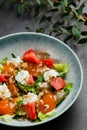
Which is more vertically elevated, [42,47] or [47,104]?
[42,47]

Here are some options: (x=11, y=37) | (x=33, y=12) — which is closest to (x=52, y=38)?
(x=11, y=37)

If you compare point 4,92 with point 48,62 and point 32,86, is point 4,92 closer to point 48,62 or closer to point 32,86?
point 32,86

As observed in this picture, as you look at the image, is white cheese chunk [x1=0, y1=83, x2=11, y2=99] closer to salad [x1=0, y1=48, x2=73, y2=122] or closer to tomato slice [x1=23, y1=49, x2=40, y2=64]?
salad [x1=0, y1=48, x2=73, y2=122]

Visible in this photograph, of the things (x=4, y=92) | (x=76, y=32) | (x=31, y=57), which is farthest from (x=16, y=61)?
(x=76, y=32)

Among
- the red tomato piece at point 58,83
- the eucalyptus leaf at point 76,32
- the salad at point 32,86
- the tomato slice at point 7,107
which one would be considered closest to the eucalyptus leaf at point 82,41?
the eucalyptus leaf at point 76,32

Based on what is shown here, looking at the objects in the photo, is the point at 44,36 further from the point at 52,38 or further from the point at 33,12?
the point at 33,12

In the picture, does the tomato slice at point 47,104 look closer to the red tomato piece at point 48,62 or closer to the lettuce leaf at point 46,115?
the lettuce leaf at point 46,115

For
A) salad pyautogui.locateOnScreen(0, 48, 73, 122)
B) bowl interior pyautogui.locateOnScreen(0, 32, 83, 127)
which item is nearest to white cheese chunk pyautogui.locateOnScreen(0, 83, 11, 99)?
salad pyautogui.locateOnScreen(0, 48, 73, 122)
